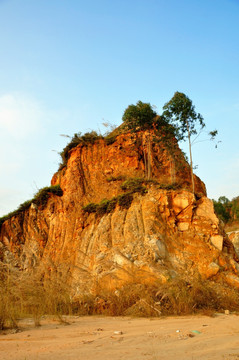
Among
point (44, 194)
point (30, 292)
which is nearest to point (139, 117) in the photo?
point (44, 194)

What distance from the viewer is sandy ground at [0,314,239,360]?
3.94m

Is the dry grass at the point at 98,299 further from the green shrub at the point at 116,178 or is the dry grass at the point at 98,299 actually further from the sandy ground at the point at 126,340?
the green shrub at the point at 116,178

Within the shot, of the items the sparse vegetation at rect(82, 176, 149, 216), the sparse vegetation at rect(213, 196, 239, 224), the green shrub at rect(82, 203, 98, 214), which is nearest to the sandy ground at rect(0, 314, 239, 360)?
the sparse vegetation at rect(82, 176, 149, 216)

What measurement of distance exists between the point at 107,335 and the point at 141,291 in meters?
3.05

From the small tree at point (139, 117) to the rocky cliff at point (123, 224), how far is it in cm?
88

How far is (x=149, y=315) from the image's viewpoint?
24.7 ft

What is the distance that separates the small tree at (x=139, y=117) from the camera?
67.3 ft

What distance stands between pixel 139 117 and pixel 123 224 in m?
9.11

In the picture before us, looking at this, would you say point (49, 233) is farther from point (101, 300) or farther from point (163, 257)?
point (101, 300)

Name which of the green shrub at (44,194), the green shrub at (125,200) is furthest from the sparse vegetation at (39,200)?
the green shrub at (125,200)

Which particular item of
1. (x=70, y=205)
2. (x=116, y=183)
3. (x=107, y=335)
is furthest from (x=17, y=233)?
(x=107, y=335)

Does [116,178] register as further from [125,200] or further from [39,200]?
[39,200]

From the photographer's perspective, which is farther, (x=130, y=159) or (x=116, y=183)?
(x=130, y=159)

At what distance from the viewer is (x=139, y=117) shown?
67.3 feet
